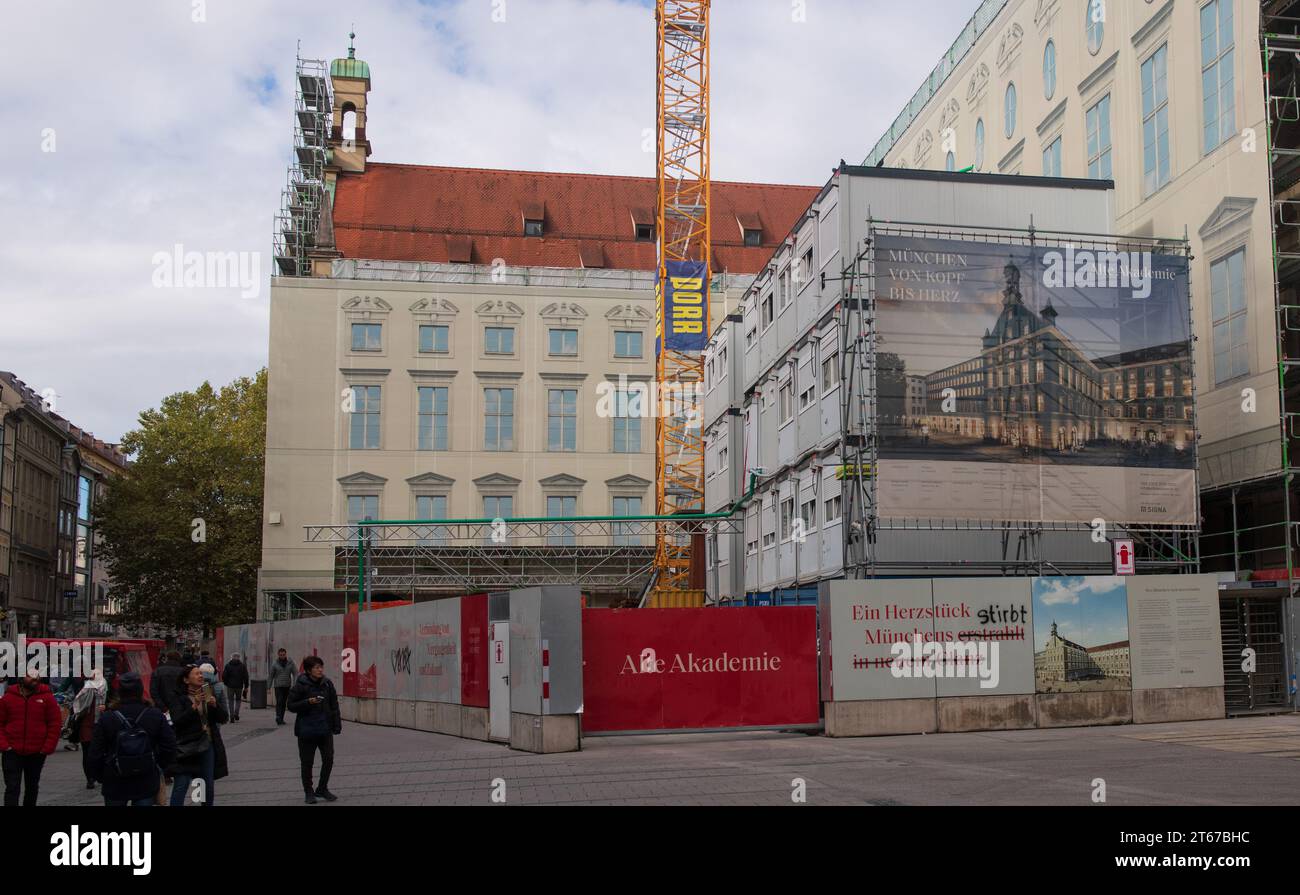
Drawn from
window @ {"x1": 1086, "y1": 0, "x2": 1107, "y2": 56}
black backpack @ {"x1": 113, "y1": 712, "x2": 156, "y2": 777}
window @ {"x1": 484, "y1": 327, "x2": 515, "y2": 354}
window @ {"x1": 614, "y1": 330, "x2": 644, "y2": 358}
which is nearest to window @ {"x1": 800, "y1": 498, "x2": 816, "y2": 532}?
window @ {"x1": 1086, "y1": 0, "x2": 1107, "y2": 56}

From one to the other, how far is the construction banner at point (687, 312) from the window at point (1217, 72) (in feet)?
74.3

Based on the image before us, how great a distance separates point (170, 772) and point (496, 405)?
55.3 m

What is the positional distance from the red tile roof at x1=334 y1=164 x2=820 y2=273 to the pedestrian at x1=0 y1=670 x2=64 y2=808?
60.3 metres

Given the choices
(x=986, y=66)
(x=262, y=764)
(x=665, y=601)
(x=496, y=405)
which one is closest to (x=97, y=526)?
(x=496, y=405)

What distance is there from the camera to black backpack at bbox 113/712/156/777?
1135 cm

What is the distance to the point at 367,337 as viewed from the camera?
66.1 m

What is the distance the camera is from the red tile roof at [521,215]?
247 feet

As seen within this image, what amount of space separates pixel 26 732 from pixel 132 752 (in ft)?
9.82

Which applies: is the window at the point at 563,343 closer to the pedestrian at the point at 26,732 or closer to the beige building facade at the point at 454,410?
the beige building facade at the point at 454,410

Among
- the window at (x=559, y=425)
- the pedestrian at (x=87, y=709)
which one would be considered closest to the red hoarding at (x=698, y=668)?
the pedestrian at (x=87, y=709)

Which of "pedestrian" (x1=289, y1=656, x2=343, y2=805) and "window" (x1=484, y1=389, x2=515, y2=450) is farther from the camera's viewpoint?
"window" (x1=484, y1=389, x2=515, y2=450)

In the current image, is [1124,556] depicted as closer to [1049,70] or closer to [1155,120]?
[1155,120]

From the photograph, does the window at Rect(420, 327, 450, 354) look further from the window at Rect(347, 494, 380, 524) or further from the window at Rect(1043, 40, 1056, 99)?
the window at Rect(1043, 40, 1056, 99)

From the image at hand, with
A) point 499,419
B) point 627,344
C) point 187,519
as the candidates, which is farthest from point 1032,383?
point 187,519
